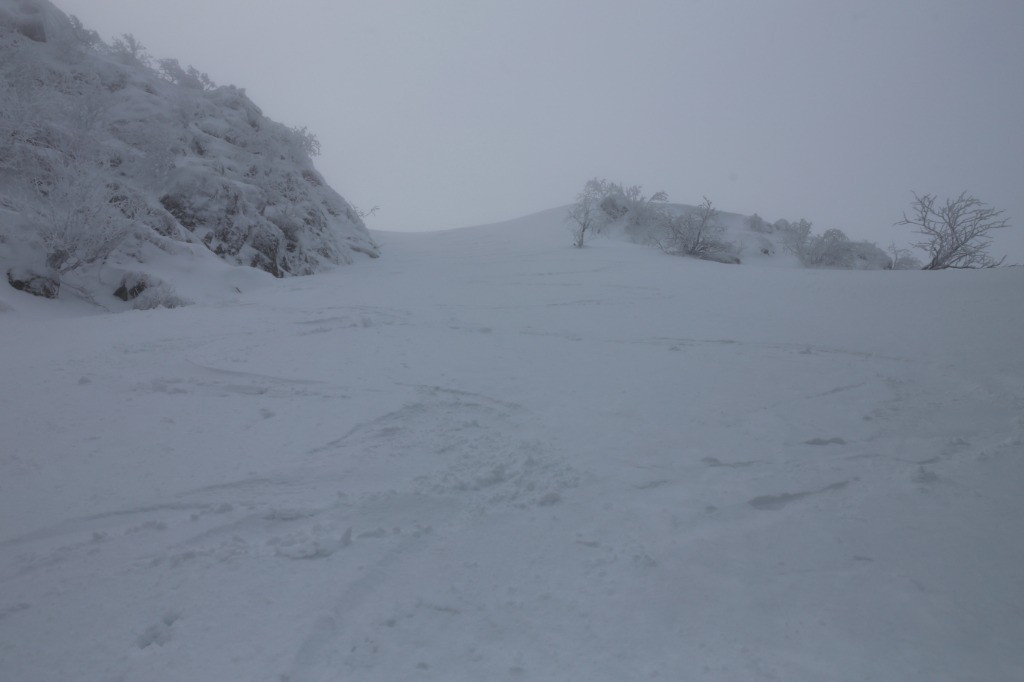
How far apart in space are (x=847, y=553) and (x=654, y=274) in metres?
7.93

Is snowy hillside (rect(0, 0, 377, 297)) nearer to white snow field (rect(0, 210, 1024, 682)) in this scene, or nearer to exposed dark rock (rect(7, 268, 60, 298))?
exposed dark rock (rect(7, 268, 60, 298))

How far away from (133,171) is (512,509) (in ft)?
37.9

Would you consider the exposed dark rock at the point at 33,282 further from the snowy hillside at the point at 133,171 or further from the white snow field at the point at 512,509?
the white snow field at the point at 512,509

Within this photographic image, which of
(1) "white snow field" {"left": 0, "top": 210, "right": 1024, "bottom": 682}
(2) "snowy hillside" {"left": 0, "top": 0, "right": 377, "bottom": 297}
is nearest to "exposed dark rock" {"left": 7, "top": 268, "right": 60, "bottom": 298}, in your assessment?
(2) "snowy hillside" {"left": 0, "top": 0, "right": 377, "bottom": 297}

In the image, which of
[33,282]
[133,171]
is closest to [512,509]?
[33,282]

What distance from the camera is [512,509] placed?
2.32 meters

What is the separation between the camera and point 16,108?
8.20m

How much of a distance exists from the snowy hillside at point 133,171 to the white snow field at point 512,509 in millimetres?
3016

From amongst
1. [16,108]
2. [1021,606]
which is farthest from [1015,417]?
[16,108]

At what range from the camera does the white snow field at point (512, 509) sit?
159 centimetres

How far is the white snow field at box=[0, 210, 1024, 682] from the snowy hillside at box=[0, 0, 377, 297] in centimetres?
302

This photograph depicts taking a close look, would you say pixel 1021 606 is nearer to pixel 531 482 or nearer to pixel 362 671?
pixel 531 482

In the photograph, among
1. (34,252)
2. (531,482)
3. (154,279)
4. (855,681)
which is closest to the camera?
(855,681)

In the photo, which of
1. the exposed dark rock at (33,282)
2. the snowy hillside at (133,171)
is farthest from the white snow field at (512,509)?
the snowy hillside at (133,171)
